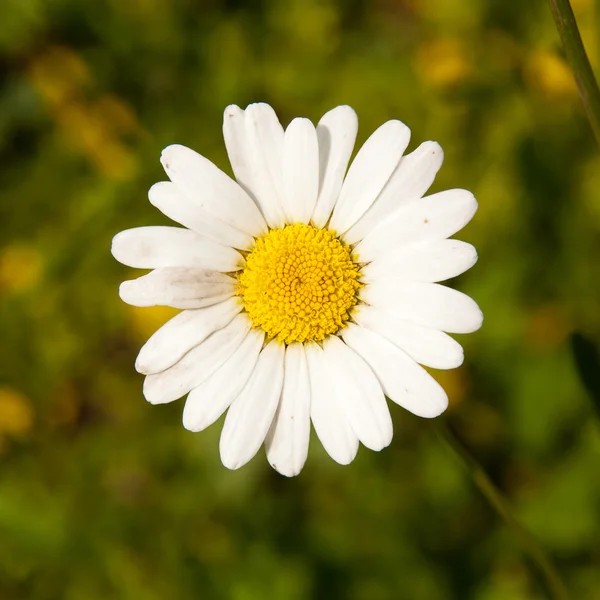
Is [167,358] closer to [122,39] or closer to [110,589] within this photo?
[110,589]

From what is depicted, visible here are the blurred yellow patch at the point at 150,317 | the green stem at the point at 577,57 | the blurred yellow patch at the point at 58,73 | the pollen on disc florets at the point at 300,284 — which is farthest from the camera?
the blurred yellow patch at the point at 58,73

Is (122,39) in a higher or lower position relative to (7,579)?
higher

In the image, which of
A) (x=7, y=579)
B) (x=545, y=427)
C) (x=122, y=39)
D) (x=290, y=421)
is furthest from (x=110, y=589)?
(x=122, y=39)

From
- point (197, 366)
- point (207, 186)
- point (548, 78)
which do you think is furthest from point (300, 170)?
point (548, 78)

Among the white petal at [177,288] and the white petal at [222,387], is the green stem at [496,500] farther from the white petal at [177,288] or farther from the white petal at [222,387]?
the white petal at [177,288]

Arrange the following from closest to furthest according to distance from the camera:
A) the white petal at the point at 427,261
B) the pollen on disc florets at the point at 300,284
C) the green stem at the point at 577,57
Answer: the green stem at the point at 577,57, the white petal at the point at 427,261, the pollen on disc florets at the point at 300,284

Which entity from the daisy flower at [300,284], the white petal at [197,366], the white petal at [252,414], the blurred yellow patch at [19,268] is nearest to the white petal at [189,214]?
the daisy flower at [300,284]
